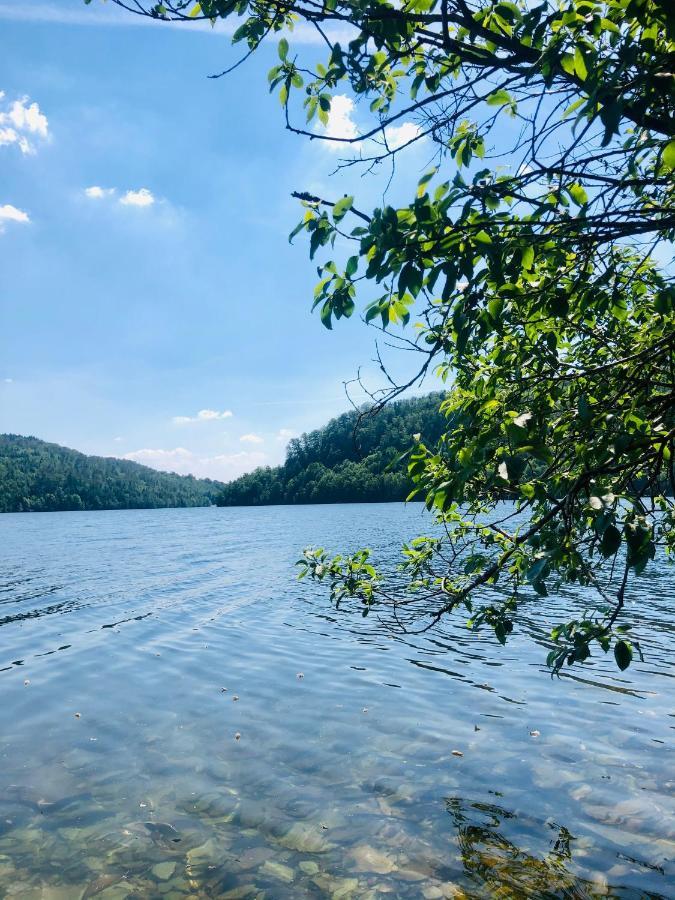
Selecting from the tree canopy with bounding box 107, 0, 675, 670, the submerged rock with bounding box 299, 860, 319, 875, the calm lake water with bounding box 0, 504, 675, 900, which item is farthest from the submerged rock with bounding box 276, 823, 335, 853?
the tree canopy with bounding box 107, 0, 675, 670

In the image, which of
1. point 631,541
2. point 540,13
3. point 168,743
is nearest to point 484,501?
point 631,541

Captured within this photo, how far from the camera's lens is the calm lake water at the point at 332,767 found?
23.0 feet

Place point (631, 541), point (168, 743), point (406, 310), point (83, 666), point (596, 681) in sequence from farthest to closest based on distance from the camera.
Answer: point (83, 666) < point (596, 681) < point (168, 743) < point (406, 310) < point (631, 541)

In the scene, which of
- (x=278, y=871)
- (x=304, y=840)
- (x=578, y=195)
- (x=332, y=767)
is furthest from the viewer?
(x=332, y=767)

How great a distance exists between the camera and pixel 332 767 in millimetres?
9883

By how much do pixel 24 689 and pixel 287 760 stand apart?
807 centimetres

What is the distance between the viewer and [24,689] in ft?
47.9

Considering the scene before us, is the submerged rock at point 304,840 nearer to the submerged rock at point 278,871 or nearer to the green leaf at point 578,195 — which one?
the submerged rock at point 278,871

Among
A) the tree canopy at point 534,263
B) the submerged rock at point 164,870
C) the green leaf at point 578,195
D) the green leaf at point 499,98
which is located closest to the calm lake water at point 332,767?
the submerged rock at point 164,870


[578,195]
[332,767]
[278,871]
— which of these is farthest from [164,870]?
[578,195]

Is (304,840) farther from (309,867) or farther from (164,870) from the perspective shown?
(164,870)

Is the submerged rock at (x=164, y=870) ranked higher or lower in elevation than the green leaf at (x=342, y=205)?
lower

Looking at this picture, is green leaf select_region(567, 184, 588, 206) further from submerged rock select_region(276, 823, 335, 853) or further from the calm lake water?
submerged rock select_region(276, 823, 335, 853)

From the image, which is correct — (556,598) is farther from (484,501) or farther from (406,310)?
(406,310)
